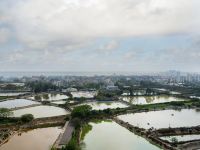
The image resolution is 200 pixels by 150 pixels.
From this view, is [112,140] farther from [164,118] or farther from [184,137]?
[164,118]

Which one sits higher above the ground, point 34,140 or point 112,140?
point 112,140

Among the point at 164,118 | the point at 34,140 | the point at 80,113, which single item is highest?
the point at 80,113

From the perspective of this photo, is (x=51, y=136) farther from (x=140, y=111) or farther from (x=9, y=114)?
(x=140, y=111)

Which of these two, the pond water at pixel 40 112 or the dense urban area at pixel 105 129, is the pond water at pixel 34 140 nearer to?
the dense urban area at pixel 105 129

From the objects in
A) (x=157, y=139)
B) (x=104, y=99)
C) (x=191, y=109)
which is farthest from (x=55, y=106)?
(x=157, y=139)

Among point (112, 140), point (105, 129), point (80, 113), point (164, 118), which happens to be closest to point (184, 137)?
point (112, 140)

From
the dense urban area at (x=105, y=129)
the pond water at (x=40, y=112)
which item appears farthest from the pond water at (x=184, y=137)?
the pond water at (x=40, y=112)

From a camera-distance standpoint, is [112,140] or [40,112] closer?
[112,140]

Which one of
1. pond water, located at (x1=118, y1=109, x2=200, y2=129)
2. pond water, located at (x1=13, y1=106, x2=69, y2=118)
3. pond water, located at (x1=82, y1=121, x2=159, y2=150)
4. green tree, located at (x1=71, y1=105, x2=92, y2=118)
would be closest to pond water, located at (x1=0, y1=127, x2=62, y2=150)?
pond water, located at (x1=82, y1=121, x2=159, y2=150)
